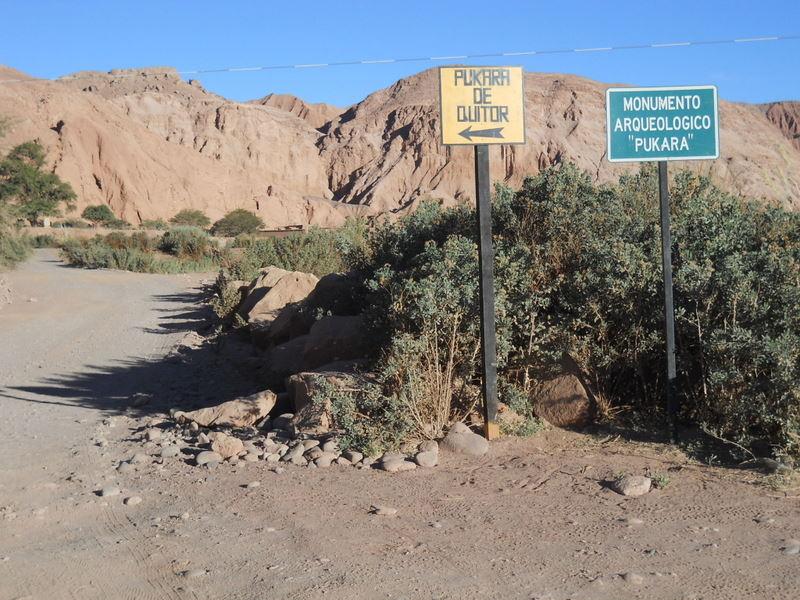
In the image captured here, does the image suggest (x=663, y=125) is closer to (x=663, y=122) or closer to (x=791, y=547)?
(x=663, y=122)

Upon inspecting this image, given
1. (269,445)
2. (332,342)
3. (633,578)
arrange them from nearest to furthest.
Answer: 1. (633,578)
2. (269,445)
3. (332,342)

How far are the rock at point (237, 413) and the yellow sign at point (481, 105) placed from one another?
312 centimetres

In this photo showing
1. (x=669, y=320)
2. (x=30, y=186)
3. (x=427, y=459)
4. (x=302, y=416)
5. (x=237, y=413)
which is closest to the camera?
(x=427, y=459)

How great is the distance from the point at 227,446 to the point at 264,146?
76905mm

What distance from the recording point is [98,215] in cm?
5916

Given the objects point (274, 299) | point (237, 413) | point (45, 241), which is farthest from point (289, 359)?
point (45, 241)

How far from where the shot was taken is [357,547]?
4.58 metres

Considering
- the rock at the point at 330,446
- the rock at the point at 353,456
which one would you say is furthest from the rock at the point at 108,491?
the rock at the point at 353,456

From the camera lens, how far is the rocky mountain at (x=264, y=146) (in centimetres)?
6397

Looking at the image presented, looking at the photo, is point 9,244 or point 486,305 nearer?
point 486,305

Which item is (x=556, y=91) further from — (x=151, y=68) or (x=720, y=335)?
(x=720, y=335)

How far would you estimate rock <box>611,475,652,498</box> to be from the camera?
5219 millimetres

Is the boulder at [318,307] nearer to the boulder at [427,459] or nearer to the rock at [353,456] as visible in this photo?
the rock at [353,456]

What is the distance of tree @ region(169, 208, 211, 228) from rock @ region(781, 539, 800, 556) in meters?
61.4
